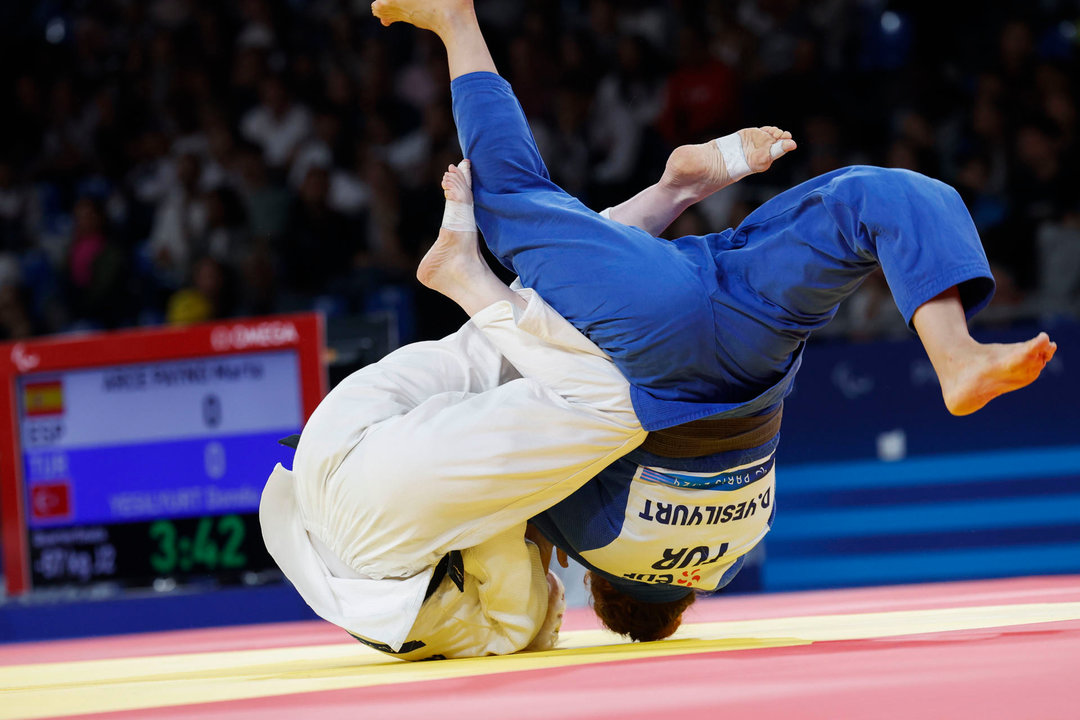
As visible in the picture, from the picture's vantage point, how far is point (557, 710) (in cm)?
120

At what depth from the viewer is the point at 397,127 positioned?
693 cm

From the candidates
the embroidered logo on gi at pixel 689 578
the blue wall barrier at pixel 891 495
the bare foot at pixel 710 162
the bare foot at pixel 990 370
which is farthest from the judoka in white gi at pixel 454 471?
the blue wall barrier at pixel 891 495

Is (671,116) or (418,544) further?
(671,116)

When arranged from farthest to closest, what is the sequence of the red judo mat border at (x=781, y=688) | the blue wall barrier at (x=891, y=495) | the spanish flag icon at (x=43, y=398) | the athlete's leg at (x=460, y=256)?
the spanish flag icon at (x=43, y=398) → the blue wall barrier at (x=891, y=495) → the athlete's leg at (x=460, y=256) → the red judo mat border at (x=781, y=688)

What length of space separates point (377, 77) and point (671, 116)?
1858mm

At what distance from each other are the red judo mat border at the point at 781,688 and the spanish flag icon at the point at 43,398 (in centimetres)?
325

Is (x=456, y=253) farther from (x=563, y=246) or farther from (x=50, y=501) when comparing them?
(x=50, y=501)

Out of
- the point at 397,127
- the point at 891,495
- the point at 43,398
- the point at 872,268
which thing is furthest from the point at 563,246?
the point at 397,127

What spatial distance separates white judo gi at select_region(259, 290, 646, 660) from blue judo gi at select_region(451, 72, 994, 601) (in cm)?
8

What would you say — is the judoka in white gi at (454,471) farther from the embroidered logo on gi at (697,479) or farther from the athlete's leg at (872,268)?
the athlete's leg at (872,268)

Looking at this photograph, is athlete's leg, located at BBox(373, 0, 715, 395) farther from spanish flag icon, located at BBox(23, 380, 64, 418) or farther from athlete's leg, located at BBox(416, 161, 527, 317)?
spanish flag icon, located at BBox(23, 380, 64, 418)

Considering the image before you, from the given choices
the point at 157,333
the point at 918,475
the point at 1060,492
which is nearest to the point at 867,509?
the point at 918,475

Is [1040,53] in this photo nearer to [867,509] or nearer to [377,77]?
[867,509]

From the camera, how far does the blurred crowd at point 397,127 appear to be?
5.34 meters
